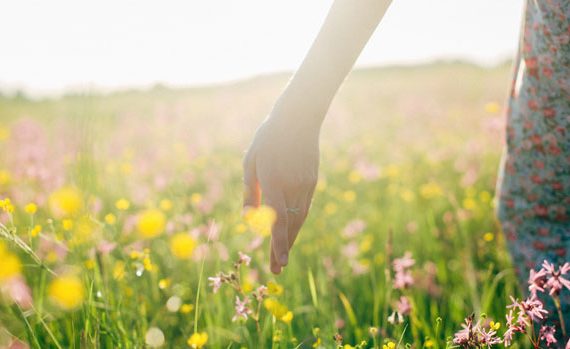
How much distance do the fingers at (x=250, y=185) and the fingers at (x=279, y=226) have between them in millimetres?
90

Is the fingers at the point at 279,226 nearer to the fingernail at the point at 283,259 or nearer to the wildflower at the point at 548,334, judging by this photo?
the fingernail at the point at 283,259

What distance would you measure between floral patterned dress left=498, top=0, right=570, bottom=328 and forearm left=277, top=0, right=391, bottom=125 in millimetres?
445

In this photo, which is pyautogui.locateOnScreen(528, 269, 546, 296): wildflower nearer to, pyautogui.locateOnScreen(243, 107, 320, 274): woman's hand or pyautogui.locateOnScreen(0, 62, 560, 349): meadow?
pyautogui.locateOnScreen(0, 62, 560, 349): meadow

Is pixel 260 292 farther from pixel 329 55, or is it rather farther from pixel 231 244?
pixel 231 244

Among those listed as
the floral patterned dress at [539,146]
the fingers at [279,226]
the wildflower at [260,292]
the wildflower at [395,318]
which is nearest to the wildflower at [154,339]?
the wildflower at [260,292]

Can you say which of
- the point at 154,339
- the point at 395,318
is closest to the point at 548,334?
the point at 395,318

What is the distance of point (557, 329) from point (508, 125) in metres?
0.59

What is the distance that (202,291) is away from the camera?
1.89 meters

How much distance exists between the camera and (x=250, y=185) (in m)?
1.39

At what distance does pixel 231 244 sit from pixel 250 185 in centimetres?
139

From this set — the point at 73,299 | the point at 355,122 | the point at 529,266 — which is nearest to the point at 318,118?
the point at 73,299

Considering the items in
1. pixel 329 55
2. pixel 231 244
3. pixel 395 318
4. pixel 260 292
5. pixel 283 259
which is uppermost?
pixel 329 55

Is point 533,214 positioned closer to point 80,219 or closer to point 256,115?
point 80,219

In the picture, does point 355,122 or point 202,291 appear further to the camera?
point 355,122
